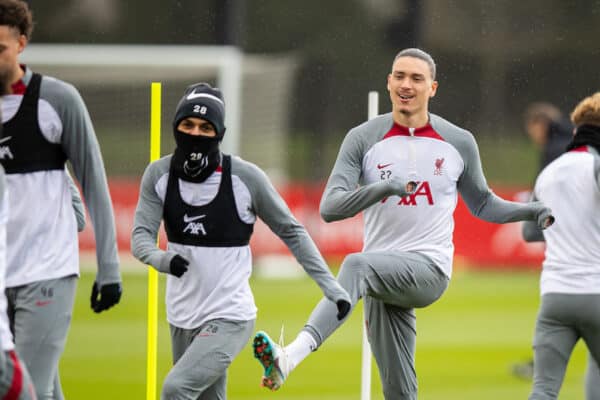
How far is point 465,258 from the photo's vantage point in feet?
78.7

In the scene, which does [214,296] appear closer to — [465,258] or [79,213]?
[79,213]

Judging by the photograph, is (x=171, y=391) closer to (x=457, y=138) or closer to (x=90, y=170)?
(x=90, y=170)

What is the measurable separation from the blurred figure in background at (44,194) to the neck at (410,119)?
201cm

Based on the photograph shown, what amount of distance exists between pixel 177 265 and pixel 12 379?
4.75 feet

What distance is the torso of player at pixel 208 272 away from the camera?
6.24m

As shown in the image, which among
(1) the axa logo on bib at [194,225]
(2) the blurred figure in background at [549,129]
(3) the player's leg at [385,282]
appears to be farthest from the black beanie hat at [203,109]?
(2) the blurred figure in background at [549,129]

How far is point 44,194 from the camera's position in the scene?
18.4 ft

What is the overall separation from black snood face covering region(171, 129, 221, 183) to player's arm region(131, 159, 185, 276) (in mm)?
143

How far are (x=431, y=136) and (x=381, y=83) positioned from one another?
155 centimetres

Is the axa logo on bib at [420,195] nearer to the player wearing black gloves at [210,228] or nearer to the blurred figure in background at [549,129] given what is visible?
the player wearing black gloves at [210,228]

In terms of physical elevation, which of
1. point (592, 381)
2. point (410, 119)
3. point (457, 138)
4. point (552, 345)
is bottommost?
point (592, 381)

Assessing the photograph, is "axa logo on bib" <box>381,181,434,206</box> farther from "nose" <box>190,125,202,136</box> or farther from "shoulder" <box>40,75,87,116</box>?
"shoulder" <box>40,75,87,116</box>

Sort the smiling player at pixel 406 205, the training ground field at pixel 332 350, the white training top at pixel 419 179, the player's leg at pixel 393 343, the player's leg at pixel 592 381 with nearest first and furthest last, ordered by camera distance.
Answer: the smiling player at pixel 406 205 → the white training top at pixel 419 179 → the player's leg at pixel 393 343 → the player's leg at pixel 592 381 → the training ground field at pixel 332 350

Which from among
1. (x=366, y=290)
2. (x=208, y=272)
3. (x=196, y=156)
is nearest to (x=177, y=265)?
(x=208, y=272)
